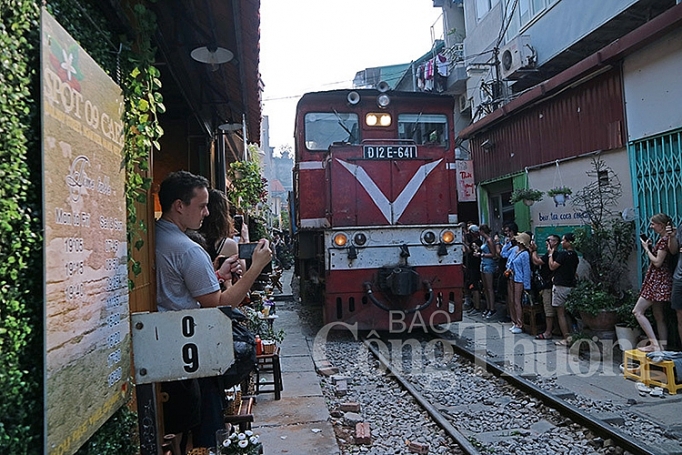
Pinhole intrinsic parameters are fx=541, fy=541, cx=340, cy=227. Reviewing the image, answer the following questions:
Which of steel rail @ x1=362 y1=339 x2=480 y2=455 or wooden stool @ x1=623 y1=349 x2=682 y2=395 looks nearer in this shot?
steel rail @ x1=362 y1=339 x2=480 y2=455

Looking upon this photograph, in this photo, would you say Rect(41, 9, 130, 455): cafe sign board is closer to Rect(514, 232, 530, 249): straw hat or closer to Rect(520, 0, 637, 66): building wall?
Rect(514, 232, 530, 249): straw hat

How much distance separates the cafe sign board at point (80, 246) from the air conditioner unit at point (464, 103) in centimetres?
1566

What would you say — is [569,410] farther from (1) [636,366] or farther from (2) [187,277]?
(2) [187,277]

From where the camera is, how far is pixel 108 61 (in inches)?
89.1

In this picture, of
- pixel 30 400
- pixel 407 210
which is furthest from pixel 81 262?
pixel 407 210

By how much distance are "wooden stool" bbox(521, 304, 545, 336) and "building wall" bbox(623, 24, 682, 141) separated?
110 inches

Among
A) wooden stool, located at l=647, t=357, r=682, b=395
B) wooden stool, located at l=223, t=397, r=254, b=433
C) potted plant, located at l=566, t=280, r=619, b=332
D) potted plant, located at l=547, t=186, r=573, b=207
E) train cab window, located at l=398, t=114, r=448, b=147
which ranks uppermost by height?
train cab window, located at l=398, t=114, r=448, b=147

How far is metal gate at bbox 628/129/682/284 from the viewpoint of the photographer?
6.71 meters

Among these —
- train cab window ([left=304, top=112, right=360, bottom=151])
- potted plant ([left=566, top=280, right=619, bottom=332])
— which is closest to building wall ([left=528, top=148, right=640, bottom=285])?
potted plant ([left=566, top=280, right=619, bottom=332])

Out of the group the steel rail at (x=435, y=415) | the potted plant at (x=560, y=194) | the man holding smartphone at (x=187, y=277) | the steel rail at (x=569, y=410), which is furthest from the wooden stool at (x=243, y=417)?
the potted plant at (x=560, y=194)

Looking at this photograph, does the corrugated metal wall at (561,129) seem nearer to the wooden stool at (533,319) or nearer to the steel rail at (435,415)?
the wooden stool at (533,319)

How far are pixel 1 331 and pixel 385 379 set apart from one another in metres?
5.19

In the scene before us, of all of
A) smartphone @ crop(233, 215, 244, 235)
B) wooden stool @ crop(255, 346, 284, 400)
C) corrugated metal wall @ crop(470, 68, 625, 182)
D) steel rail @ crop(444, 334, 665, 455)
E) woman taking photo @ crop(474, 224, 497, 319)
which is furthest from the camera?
woman taking photo @ crop(474, 224, 497, 319)

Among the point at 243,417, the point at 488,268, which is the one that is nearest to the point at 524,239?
the point at 488,268
